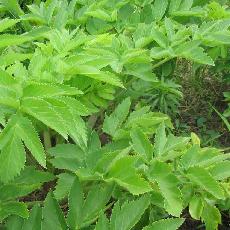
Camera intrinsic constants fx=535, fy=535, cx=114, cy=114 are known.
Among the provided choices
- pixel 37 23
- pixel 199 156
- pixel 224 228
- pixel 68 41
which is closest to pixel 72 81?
pixel 68 41

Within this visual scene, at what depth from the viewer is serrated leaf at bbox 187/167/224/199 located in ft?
5.41

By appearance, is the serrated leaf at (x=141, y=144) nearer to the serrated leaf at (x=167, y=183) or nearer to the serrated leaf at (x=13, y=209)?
the serrated leaf at (x=167, y=183)

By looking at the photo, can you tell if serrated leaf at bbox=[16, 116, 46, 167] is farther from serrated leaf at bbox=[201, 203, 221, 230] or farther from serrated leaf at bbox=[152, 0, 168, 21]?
serrated leaf at bbox=[152, 0, 168, 21]

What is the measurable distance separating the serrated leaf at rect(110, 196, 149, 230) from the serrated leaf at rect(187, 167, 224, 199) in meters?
0.22

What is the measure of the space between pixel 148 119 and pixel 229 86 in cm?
169

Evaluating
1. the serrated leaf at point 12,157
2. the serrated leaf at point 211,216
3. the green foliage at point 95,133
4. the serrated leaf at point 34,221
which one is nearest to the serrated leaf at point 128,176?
the green foliage at point 95,133

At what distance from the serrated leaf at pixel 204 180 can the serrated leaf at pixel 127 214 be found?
223 millimetres

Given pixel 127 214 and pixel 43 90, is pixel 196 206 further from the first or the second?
pixel 43 90

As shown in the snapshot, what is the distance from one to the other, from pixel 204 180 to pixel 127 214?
1.00 feet

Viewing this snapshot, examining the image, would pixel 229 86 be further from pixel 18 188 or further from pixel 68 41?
pixel 18 188

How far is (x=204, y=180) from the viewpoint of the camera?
65.7 inches

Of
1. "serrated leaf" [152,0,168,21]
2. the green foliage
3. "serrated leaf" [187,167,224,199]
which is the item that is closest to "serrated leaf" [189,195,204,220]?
the green foliage

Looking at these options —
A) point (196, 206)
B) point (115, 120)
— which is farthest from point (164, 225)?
point (115, 120)

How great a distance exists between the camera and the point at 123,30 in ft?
7.46
